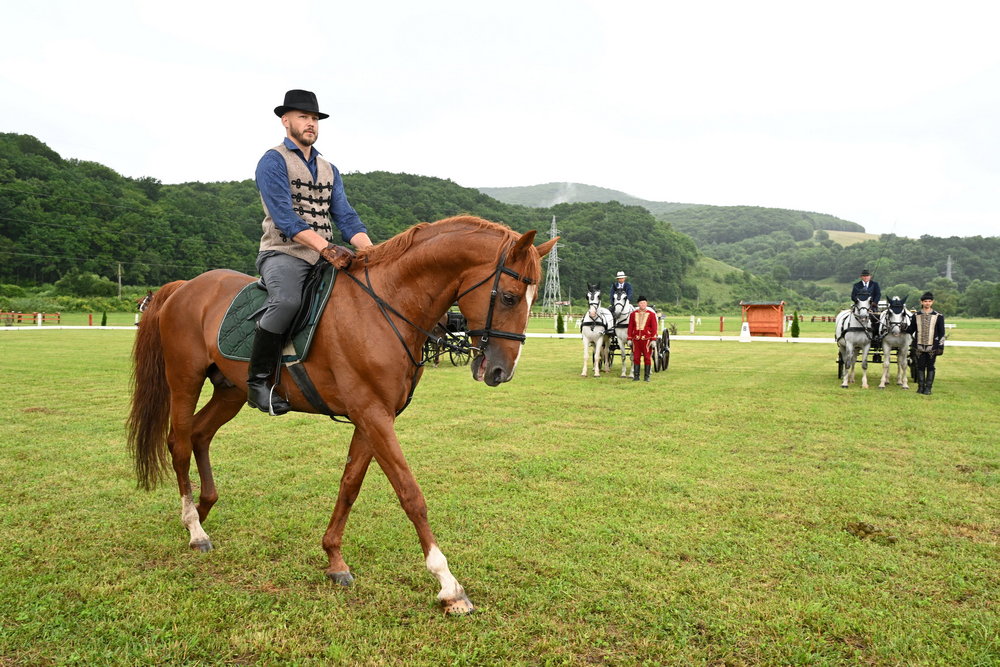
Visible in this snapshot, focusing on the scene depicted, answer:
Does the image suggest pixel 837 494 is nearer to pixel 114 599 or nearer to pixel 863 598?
pixel 863 598

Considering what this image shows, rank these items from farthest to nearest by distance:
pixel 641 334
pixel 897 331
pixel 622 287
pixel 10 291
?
pixel 10 291
pixel 622 287
pixel 641 334
pixel 897 331

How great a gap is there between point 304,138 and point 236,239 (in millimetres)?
100719

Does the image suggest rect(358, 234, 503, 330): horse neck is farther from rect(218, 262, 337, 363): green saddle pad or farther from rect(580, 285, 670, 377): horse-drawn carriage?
rect(580, 285, 670, 377): horse-drawn carriage

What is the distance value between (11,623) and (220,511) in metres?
1.94

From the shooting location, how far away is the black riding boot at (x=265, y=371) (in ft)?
13.0

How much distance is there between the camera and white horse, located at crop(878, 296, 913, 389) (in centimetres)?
1416

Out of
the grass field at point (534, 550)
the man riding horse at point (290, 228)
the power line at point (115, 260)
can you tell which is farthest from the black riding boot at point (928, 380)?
the power line at point (115, 260)

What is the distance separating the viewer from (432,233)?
3.89 metres

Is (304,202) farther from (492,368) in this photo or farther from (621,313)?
(621,313)

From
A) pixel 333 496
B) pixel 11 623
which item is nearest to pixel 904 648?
pixel 333 496

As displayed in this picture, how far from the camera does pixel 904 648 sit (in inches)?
124

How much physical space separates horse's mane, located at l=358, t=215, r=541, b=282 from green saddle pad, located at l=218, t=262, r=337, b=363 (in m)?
0.33

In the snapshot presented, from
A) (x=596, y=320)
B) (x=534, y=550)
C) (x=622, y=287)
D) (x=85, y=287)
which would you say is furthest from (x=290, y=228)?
(x=85, y=287)

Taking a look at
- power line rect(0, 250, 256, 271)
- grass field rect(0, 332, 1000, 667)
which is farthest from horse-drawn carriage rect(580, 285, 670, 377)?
power line rect(0, 250, 256, 271)
